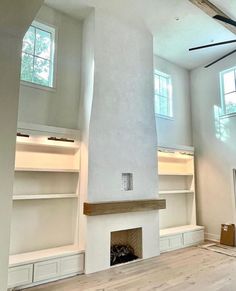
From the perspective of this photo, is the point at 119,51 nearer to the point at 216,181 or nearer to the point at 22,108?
the point at 22,108

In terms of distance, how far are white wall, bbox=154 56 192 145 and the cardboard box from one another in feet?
8.11

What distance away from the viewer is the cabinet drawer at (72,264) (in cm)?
390

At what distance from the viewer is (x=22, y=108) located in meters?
4.37

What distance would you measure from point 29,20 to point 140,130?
331cm

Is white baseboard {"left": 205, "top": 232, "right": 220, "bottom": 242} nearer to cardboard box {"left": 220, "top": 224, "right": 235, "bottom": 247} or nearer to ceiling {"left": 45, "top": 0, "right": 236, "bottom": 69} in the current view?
cardboard box {"left": 220, "top": 224, "right": 235, "bottom": 247}

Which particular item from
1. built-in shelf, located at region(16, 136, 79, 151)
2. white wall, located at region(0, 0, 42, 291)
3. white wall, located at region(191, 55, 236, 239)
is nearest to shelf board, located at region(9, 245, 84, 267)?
white wall, located at region(0, 0, 42, 291)

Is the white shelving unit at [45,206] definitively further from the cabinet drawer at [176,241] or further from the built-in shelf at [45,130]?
the cabinet drawer at [176,241]

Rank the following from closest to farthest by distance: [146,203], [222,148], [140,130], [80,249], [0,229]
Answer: [0,229], [80,249], [146,203], [140,130], [222,148]

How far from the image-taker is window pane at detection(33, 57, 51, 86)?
4.75 meters

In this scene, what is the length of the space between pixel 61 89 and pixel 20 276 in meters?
3.39

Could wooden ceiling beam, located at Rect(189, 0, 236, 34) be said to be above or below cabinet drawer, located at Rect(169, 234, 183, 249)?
above

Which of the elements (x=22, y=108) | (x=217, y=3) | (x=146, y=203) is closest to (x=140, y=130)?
(x=146, y=203)

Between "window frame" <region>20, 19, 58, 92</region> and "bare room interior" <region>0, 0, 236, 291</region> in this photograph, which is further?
"window frame" <region>20, 19, 58, 92</region>

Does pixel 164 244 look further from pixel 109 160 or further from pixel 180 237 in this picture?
pixel 109 160
